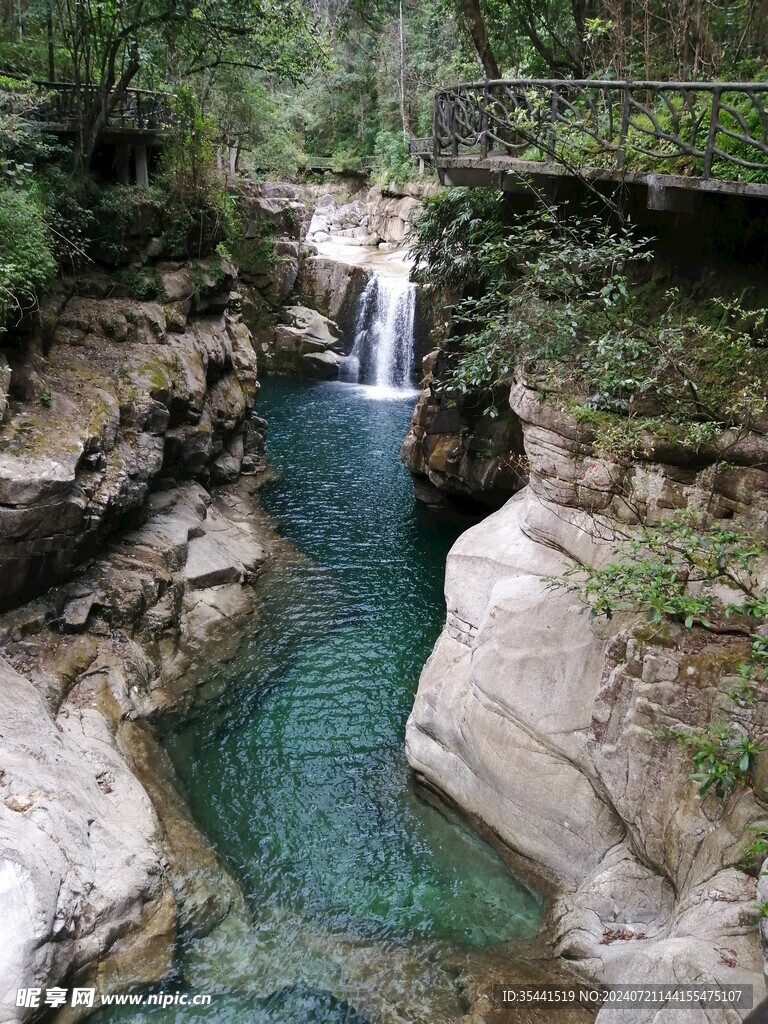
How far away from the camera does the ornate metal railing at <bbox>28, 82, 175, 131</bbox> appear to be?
58.2 feet

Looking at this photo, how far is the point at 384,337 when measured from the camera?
33281 mm

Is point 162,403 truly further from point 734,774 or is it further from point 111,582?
point 734,774

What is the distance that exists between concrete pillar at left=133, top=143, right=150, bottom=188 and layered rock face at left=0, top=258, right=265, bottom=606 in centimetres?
279

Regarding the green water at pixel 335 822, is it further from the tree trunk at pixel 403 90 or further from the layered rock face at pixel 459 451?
the tree trunk at pixel 403 90

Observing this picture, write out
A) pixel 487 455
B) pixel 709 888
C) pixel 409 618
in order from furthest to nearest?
pixel 487 455 → pixel 409 618 → pixel 709 888

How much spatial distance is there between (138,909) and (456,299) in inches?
550

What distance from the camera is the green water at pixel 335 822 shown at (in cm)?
822

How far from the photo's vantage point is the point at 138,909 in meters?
8.52

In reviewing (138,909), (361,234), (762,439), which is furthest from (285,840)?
(361,234)

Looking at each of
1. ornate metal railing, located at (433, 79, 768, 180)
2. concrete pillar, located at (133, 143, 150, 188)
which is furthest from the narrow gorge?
ornate metal railing, located at (433, 79, 768, 180)

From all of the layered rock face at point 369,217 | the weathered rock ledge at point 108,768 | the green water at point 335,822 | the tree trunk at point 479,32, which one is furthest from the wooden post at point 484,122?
the layered rock face at point 369,217

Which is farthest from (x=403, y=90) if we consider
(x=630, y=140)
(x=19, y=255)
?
(x=630, y=140)

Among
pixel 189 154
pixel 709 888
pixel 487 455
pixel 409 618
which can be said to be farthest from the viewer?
pixel 189 154

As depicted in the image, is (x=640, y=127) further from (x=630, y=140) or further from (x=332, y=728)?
(x=332, y=728)
